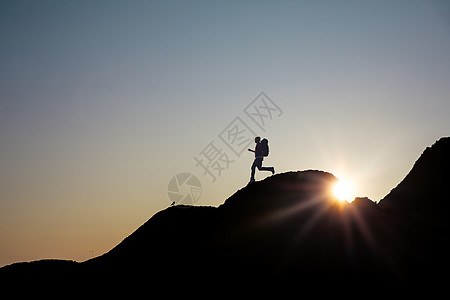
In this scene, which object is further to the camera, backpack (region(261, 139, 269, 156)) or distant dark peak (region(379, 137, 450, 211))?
backpack (region(261, 139, 269, 156))

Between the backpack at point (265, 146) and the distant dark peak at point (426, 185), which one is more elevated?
the backpack at point (265, 146)

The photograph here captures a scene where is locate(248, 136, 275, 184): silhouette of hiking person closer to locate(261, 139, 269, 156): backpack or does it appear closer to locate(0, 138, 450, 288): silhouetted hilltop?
locate(261, 139, 269, 156): backpack

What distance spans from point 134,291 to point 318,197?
28.1 feet

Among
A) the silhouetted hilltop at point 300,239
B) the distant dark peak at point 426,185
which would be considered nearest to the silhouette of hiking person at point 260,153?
the silhouetted hilltop at point 300,239

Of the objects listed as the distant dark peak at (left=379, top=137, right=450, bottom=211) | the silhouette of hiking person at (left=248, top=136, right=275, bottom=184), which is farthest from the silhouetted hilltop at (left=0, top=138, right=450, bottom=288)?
the silhouette of hiking person at (left=248, top=136, right=275, bottom=184)

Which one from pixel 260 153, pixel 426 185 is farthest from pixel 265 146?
pixel 426 185

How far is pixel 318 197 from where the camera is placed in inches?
767

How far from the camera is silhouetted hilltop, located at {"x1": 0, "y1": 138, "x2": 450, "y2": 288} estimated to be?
Result: 1675cm

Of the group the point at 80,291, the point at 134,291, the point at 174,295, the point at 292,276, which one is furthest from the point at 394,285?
the point at 80,291

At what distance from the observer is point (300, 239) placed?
58.3ft

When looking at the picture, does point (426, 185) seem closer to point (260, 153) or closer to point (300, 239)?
point (300, 239)

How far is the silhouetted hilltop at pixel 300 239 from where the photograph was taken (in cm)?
1675

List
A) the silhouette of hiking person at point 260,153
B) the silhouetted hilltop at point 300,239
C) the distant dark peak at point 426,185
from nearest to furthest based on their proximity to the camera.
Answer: the silhouetted hilltop at point 300,239 < the distant dark peak at point 426,185 < the silhouette of hiking person at point 260,153

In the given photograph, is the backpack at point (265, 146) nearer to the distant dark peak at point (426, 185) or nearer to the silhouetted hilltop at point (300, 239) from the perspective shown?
the silhouetted hilltop at point (300, 239)
